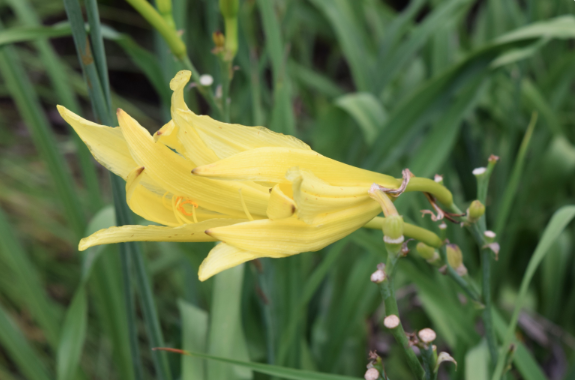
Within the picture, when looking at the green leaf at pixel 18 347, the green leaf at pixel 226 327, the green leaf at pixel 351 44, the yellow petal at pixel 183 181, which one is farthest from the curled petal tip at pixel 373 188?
the green leaf at pixel 351 44

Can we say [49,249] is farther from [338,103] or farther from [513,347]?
[513,347]

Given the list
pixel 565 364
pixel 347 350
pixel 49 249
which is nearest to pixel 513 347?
pixel 347 350

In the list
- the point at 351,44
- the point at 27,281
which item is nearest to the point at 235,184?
the point at 27,281

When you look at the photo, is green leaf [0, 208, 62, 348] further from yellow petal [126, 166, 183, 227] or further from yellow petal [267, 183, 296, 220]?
yellow petal [267, 183, 296, 220]

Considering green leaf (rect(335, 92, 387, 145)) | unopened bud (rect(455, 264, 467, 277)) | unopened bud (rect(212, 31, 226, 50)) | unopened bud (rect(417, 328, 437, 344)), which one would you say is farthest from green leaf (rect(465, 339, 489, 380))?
unopened bud (rect(212, 31, 226, 50))

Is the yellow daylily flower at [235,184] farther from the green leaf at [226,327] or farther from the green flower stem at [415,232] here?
the green leaf at [226,327]
